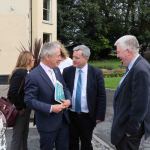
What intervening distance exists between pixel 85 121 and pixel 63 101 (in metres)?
0.82

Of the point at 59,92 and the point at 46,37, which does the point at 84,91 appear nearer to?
the point at 59,92

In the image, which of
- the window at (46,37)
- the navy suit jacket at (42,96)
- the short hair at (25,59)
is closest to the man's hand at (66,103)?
the navy suit jacket at (42,96)

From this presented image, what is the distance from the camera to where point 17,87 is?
7.32m

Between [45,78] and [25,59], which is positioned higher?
[25,59]

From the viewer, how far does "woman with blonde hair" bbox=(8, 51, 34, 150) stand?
7332 mm

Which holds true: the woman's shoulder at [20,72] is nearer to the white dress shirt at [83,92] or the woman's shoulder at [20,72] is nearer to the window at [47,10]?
the white dress shirt at [83,92]

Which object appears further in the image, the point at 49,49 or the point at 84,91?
the point at 84,91

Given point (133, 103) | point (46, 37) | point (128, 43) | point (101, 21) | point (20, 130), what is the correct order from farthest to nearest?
point (101, 21) → point (46, 37) → point (20, 130) → point (128, 43) → point (133, 103)

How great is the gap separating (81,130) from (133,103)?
1746mm

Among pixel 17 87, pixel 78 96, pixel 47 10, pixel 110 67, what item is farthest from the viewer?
pixel 110 67

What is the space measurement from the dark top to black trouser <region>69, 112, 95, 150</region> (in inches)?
33.3

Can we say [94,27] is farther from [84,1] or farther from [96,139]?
[96,139]

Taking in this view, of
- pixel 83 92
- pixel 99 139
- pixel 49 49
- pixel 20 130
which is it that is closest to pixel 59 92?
pixel 49 49

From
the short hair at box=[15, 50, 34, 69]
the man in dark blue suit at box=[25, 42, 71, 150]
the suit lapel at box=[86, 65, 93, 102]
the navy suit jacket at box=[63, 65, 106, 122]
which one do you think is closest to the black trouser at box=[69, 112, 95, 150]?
the navy suit jacket at box=[63, 65, 106, 122]
